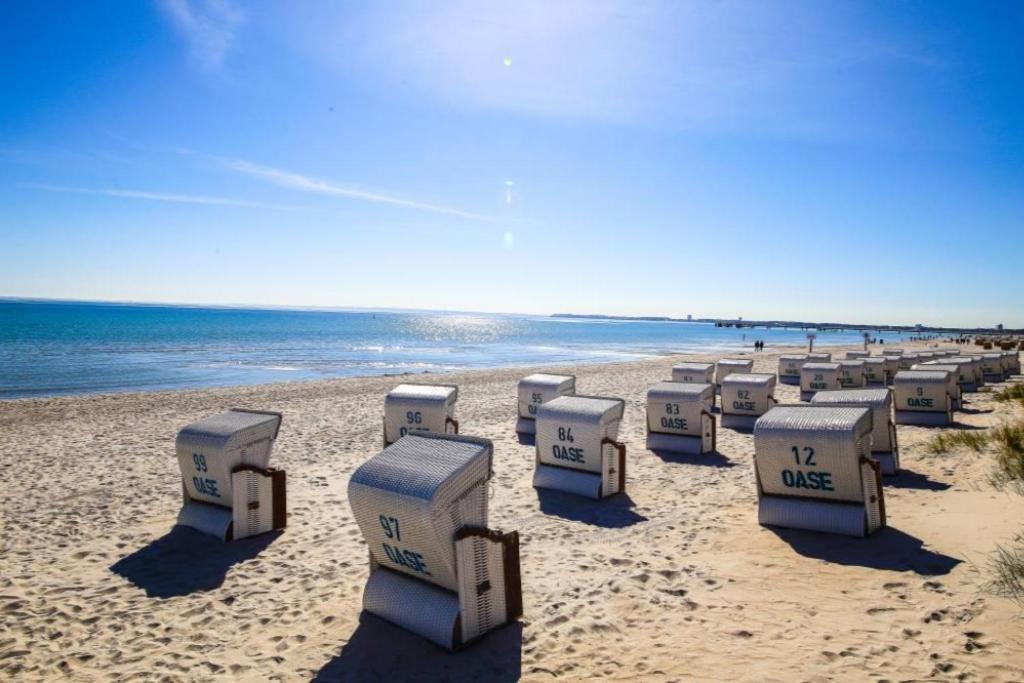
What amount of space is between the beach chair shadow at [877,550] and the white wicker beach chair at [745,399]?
7.98 m

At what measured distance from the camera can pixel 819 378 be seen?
814 inches

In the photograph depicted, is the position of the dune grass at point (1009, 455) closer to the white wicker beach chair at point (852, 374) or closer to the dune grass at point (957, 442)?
the dune grass at point (957, 442)

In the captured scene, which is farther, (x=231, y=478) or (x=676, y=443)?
(x=676, y=443)

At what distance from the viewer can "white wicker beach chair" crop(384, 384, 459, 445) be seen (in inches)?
465

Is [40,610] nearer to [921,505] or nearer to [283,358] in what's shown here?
[921,505]

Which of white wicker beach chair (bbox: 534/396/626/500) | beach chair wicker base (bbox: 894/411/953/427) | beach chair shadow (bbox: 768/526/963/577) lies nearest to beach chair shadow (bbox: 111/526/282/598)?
white wicker beach chair (bbox: 534/396/626/500)

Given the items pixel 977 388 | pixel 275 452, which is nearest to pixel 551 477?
pixel 275 452

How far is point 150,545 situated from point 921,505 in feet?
36.4

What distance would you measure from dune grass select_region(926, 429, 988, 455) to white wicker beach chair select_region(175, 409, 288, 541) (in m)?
12.9

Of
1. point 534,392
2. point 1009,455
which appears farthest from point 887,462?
point 534,392

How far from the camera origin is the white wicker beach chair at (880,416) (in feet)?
32.3

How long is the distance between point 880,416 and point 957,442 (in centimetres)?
390

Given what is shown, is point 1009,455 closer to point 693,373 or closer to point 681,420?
point 681,420

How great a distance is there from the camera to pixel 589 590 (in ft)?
20.3
